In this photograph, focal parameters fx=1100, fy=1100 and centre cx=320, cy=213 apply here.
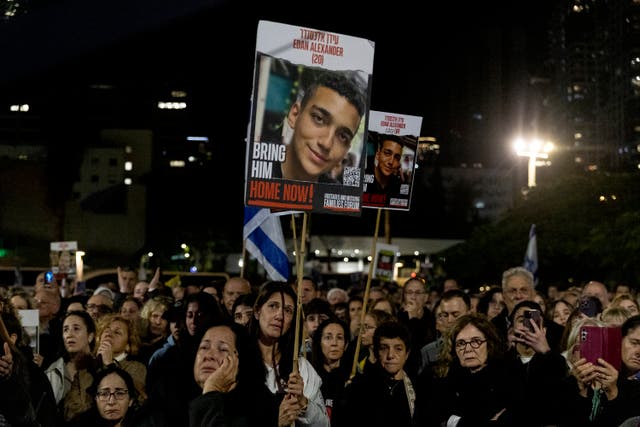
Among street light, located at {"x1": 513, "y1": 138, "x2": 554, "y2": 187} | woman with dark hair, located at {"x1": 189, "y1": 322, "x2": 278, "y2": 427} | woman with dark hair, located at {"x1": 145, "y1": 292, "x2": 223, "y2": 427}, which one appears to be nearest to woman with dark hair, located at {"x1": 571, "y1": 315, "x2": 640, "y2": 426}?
woman with dark hair, located at {"x1": 189, "y1": 322, "x2": 278, "y2": 427}

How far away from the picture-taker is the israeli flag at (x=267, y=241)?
1259 centimetres

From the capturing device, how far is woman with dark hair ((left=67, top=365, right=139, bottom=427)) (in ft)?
23.0

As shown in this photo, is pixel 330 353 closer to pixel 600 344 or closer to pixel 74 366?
pixel 74 366

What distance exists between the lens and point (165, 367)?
236 inches

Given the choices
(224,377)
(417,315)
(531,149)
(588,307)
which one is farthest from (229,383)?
(531,149)

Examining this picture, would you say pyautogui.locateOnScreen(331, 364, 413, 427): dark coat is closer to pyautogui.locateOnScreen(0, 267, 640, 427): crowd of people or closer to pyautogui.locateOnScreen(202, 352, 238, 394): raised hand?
pyautogui.locateOnScreen(0, 267, 640, 427): crowd of people

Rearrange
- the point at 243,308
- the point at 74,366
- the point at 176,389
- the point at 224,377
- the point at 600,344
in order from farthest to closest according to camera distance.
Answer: the point at 243,308, the point at 74,366, the point at 600,344, the point at 176,389, the point at 224,377

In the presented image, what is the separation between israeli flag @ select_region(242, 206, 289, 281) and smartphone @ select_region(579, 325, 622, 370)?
653cm

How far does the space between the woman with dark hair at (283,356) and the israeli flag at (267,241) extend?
212 inches

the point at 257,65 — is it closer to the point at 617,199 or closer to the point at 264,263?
the point at 264,263

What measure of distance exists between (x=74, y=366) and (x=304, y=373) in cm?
244

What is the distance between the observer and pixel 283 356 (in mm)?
6621

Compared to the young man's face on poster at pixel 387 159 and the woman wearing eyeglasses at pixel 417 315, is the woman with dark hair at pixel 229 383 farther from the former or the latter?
the woman wearing eyeglasses at pixel 417 315

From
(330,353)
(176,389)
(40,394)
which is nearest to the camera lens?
(176,389)
